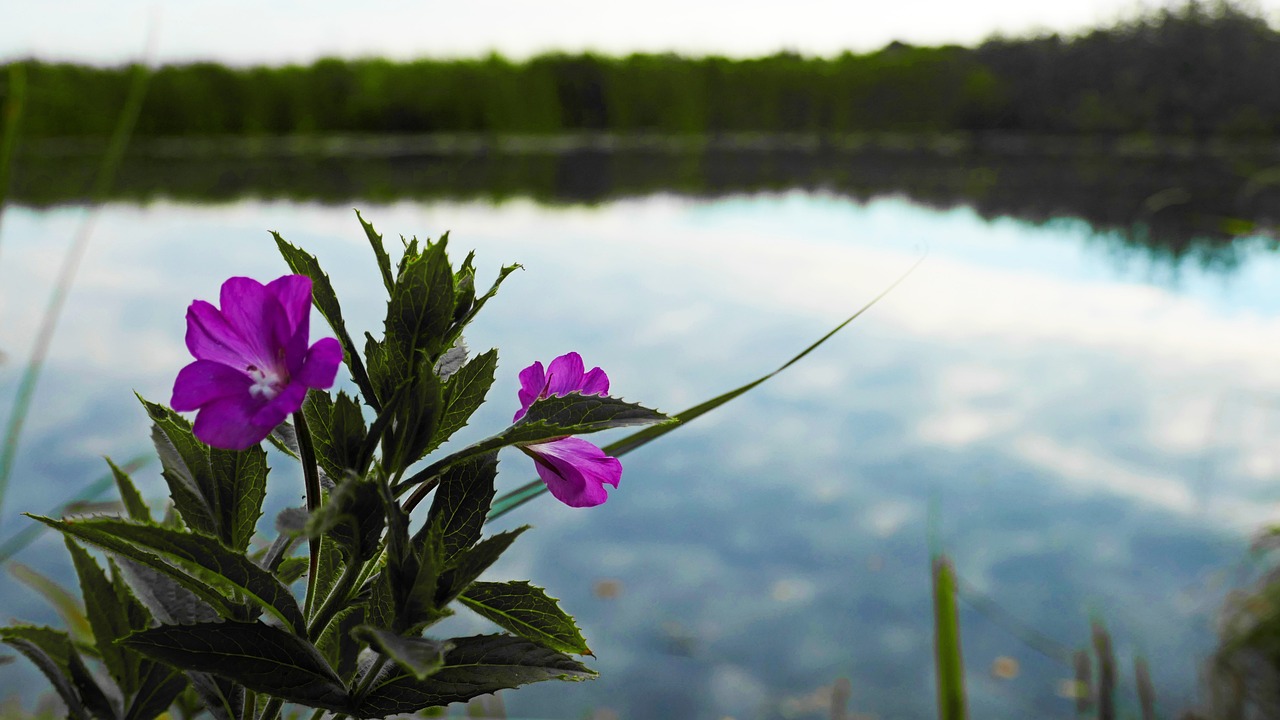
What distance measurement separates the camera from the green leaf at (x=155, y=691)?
52 centimetres

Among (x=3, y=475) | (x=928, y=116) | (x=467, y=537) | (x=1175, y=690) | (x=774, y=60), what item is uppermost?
(x=774, y=60)

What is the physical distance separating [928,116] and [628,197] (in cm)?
1139

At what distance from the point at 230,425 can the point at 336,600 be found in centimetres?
9

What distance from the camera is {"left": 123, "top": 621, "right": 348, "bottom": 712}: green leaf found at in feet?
1.17

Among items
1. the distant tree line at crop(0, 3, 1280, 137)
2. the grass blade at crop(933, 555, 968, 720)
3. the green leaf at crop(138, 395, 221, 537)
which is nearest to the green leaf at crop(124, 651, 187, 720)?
the green leaf at crop(138, 395, 221, 537)

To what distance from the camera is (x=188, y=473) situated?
42 centimetres

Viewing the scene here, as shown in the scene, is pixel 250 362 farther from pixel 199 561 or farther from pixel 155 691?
pixel 155 691

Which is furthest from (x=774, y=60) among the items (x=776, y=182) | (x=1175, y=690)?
(x=1175, y=690)

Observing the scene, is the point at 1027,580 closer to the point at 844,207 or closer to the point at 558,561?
the point at 558,561

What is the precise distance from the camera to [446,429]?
398 mm

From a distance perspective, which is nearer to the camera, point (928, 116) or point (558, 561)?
point (558, 561)

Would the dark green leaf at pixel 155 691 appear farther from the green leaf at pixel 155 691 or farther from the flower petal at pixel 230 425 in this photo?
the flower petal at pixel 230 425

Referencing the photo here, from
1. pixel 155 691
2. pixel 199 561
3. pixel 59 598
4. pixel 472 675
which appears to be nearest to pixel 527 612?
pixel 472 675

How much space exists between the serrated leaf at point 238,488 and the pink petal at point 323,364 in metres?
0.09
